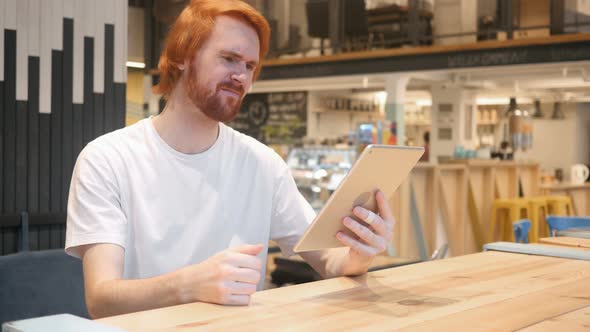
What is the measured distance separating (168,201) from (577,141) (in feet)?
46.9

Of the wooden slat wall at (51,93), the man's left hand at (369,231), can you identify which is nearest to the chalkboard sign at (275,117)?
the wooden slat wall at (51,93)

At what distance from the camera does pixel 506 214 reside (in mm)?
8461

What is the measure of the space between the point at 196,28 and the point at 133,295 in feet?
2.16

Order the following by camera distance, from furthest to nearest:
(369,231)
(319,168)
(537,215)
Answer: (537,215) < (319,168) < (369,231)

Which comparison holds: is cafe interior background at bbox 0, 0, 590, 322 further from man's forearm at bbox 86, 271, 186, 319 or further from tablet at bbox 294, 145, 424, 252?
tablet at bbox 294, 145, 424, 252

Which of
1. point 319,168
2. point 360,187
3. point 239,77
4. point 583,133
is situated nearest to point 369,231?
point 360,187

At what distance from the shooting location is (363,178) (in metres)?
1.33

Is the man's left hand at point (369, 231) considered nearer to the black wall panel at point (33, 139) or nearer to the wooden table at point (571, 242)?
the wooden table at point (571, 242)

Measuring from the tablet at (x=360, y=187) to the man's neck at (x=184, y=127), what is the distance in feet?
1.67

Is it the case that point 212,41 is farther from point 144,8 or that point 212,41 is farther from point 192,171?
point 144,8

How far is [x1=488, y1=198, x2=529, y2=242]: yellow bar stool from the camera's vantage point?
27.1 feet

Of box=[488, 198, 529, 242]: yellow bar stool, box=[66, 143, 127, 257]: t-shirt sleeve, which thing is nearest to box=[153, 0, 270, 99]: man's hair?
box=[66, 143, 127, 257]: t-shirt sleeve

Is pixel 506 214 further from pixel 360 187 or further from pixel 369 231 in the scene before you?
pixel 360 187

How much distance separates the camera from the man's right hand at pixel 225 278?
1.24m
